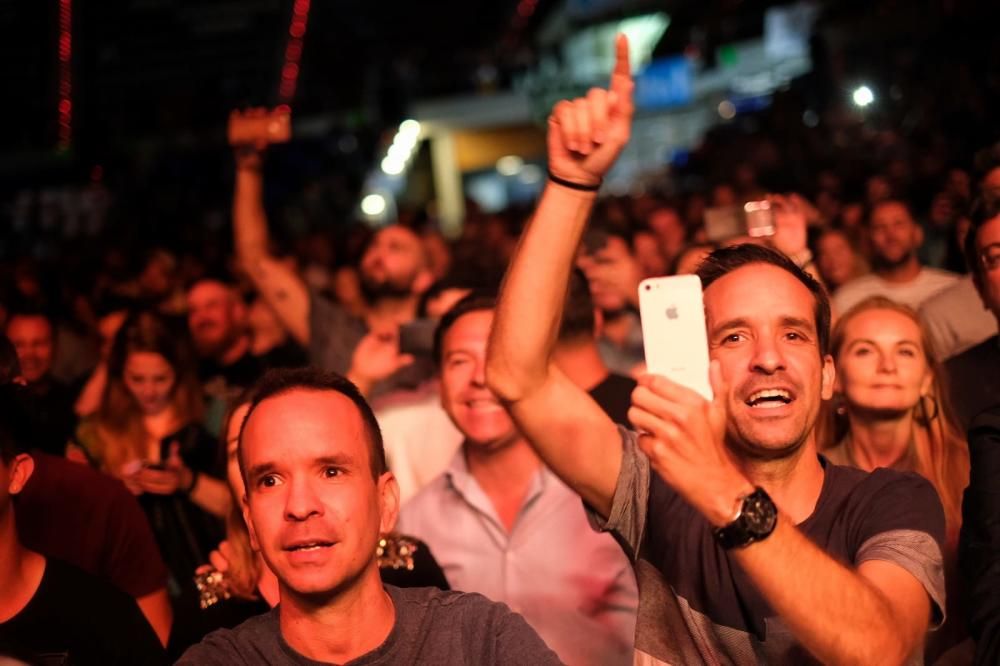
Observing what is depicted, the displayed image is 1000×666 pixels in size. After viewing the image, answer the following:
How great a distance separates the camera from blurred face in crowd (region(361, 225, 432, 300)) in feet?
24.9

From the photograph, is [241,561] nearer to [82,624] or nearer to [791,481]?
[82,624]

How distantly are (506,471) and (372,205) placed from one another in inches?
1229

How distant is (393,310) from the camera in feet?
24.7

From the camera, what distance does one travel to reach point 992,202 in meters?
4.34

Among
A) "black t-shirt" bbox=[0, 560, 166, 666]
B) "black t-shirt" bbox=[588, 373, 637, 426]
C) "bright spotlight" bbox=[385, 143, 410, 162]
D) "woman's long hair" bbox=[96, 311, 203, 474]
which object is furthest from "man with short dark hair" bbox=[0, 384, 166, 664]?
"bright spotlight" bbox=[385, 143, 410, 162]

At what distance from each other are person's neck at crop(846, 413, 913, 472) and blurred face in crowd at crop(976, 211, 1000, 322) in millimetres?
463

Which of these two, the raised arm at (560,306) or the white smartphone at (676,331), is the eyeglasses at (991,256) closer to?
the raised arm at (560,306)

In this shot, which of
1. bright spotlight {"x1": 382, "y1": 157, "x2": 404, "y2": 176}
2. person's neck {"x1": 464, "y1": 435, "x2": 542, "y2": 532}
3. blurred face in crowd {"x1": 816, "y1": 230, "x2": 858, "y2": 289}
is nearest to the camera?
person's neck {"x1": 464, "y1": 435, "x2": 542, "y2": 532}

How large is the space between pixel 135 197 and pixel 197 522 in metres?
24.5

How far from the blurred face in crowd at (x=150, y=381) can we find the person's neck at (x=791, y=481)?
3.32 meters

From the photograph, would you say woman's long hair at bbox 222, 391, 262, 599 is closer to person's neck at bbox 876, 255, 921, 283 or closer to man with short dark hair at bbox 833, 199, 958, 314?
man with short dark hair at bbox 833, 199, 958, 314

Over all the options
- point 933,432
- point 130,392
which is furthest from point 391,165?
point 933,432

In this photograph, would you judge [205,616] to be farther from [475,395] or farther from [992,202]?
[992,202]

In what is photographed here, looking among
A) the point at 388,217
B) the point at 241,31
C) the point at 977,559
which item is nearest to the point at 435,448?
the point at 977,559
